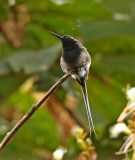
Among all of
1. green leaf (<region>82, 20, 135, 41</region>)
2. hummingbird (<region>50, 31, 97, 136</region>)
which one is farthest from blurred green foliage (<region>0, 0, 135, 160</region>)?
hummingbird (<region>50, 31, 97, 136</region>)

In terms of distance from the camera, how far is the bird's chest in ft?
4.21

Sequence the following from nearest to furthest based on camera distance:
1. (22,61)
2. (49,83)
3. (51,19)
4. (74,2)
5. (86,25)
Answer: (49,83) < (22,61) < (74,2) < (51,19) < (86,25)

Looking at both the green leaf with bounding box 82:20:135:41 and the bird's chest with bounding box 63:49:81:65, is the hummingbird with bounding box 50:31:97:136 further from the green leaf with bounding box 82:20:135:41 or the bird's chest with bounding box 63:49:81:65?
the green leaf with bounding box 82:20:135:41

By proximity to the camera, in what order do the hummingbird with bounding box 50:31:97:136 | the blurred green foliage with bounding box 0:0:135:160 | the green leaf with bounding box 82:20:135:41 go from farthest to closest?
1. the green leaf with bounding box 82:20:135:41
2. the blurred green foliage with bounding box 0:0:135:160
3. the hummingbird with bounding box 50:31:97:136

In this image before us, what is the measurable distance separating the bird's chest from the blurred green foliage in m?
1.10

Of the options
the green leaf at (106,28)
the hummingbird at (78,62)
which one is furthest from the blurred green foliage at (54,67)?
the hummingbird at (78,62)

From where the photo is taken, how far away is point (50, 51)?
2.57m

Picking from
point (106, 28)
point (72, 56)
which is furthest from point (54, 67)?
point (72, 56)

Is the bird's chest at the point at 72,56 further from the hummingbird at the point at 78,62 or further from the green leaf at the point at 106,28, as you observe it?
the green leaf at the point at 106,28

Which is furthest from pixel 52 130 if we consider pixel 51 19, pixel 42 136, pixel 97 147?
pixel 51 19

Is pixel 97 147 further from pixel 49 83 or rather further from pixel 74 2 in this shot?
pixel 74 2

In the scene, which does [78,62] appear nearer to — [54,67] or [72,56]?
[72,56]

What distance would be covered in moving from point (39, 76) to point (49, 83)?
4.7 inches

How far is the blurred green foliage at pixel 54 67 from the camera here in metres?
2.59
